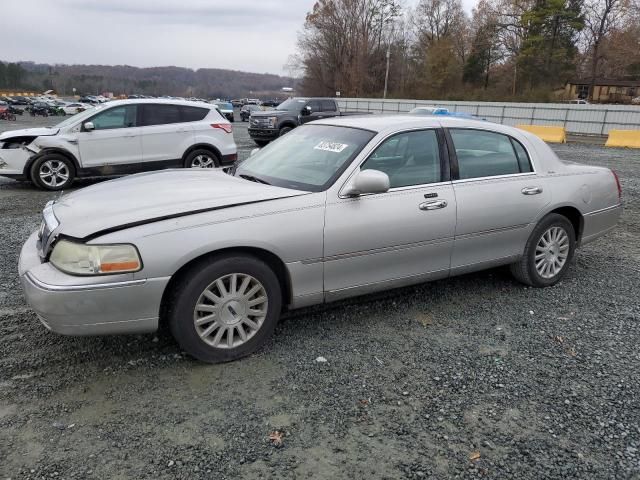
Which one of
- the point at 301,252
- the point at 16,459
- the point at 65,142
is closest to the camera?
the point at 16,459

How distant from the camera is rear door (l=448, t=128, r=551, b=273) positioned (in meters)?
4.04

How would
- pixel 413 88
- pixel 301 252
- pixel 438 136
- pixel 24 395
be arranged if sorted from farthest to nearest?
1. pixel 413 88
2. pixel 438 136
3. pixel 301 252
4. pixel 24 395

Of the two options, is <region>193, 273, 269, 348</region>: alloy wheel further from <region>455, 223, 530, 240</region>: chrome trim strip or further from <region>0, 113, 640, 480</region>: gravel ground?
<region>455, 223, 530, 240</region>: chrome trim strip

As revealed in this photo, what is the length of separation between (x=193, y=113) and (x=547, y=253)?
751cm

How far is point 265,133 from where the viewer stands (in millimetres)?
17562

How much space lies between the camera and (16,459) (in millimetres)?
2383

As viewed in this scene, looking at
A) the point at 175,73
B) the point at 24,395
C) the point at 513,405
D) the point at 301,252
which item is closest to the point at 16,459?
the point at 24,395

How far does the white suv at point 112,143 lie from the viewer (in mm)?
8938

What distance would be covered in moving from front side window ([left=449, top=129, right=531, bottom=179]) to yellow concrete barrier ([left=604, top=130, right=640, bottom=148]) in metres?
18.0

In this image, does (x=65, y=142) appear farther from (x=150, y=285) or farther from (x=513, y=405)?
(x=513, y=405)

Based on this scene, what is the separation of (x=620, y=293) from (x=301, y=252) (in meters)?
3.25

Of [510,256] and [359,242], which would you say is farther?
[510,256]

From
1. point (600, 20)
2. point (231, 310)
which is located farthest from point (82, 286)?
point (600, 20)

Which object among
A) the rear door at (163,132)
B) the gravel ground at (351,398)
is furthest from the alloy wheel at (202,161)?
the gravel ground at (351,398)
